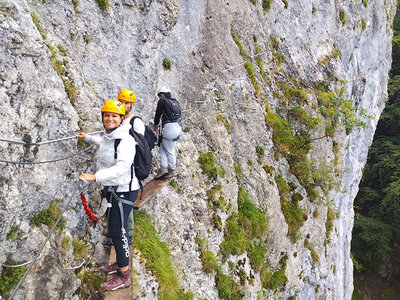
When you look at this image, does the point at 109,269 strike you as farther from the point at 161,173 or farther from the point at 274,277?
the point at 274,277

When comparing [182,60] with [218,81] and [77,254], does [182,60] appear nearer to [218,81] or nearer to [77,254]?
[218,81]

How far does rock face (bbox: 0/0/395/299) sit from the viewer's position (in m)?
4.78

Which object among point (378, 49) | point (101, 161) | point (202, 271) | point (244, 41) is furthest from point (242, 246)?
point (378, 49)

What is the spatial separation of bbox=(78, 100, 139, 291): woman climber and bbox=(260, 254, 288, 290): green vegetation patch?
6.00 meters

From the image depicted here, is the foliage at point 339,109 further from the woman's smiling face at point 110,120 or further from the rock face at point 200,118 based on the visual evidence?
the woman's smiling face at point 110,120

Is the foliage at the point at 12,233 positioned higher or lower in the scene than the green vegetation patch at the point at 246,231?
higher

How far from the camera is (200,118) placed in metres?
10.0

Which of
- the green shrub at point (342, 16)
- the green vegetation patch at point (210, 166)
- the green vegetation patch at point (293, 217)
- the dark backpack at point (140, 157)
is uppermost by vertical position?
the green shrub at point (342, 16)

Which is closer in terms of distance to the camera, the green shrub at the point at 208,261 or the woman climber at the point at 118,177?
the woman climber at the point at 118,177

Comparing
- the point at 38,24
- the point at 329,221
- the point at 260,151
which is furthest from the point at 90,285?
the point at 329,221

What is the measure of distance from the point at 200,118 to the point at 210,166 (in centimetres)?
169

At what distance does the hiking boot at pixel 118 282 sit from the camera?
497 centimetres

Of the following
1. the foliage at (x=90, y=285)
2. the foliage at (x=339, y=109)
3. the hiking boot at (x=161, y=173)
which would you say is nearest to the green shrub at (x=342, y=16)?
the foliage at (x=339, y=109)

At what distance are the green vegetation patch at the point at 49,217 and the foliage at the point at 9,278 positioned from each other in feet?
2.28
